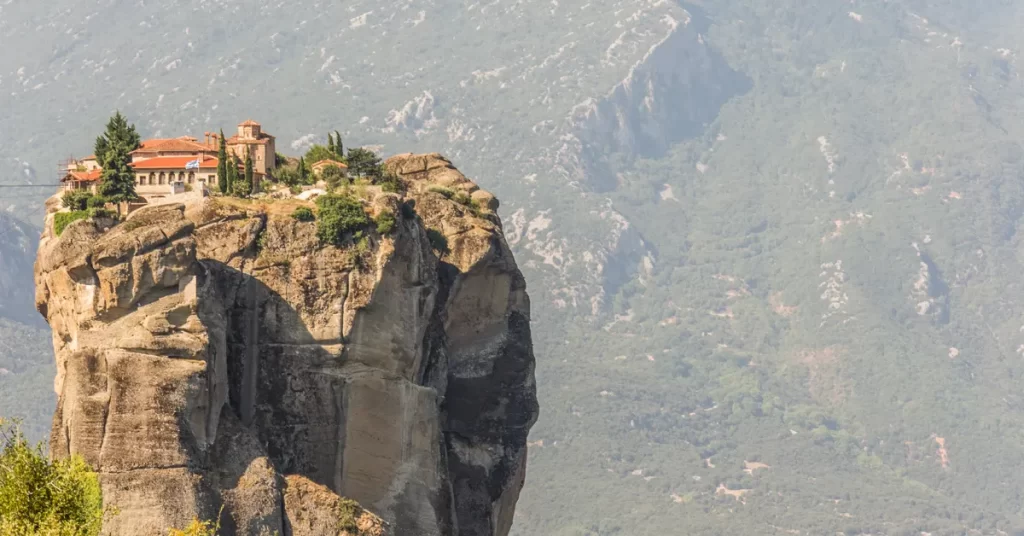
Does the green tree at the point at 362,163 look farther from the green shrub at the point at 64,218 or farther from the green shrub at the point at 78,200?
the green shrub at the point at 64,218

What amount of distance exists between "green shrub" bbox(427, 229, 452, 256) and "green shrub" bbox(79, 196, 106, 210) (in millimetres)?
18164

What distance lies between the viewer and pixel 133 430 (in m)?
91.6

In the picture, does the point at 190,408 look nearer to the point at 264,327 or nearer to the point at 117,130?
the point at 264,327

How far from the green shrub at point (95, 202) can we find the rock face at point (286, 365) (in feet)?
7.44

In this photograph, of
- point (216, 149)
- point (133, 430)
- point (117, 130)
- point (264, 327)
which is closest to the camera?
point (133, 430)

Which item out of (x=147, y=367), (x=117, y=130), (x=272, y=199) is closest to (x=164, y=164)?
(x=117, y=130)

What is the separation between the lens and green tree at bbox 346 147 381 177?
12275cm

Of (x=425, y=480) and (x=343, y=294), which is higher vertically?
(x=343, y=294)

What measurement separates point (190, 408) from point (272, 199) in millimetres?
17878

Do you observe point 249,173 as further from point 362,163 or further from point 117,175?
point 362,163

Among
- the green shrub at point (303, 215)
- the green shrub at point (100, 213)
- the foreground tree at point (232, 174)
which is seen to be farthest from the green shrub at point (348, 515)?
the foreground tree at point (232, 174)

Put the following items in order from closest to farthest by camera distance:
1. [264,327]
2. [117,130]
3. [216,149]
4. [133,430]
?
[133,430], [264,327], [117,130], [216,149]

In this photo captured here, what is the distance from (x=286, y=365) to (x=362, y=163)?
23310 millimetres

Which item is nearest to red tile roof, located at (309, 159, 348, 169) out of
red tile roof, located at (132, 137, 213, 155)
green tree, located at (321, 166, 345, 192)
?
green tree, located at (321, 166, 345, 192)
